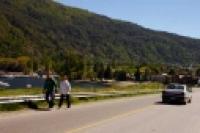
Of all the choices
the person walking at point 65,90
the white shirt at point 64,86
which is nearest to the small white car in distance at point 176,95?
the person walking at point 65,90

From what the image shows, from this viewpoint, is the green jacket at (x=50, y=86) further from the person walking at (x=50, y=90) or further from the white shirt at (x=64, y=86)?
the white shirt at (x=64, y=86)

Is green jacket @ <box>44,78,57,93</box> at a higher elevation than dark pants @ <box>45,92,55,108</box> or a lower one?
higher

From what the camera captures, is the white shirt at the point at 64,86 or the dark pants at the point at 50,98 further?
the white shirt at the point at 64,86

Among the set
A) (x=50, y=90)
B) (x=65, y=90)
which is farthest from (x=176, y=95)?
(x=50, y=90)

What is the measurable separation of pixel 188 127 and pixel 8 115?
7200mm

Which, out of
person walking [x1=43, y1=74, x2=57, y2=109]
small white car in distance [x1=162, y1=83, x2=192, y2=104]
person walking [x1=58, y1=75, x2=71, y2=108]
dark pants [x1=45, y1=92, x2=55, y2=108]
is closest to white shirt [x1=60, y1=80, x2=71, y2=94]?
person walking [x1=58, y1=75, x2=71, y2=108]

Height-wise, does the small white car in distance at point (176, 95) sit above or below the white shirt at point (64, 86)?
below

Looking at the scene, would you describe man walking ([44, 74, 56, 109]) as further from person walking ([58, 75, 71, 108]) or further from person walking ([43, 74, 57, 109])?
person walking ([58, 75, 71, 108])

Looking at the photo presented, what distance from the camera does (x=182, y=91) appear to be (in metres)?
40.1

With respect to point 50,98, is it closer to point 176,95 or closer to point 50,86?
point 50,86

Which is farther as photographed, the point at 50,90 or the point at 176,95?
the point at 176,95

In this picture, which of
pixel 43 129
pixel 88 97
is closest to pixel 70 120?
pixel 43 129

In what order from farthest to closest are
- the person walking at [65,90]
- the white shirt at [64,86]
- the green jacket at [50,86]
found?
the white shirt at [64,86] < the person walking at [65,90] < the green jacket at [50,86]

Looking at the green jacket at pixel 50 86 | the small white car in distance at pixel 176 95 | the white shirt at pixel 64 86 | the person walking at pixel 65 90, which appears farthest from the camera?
the small white car in distance at pixel 176 95
